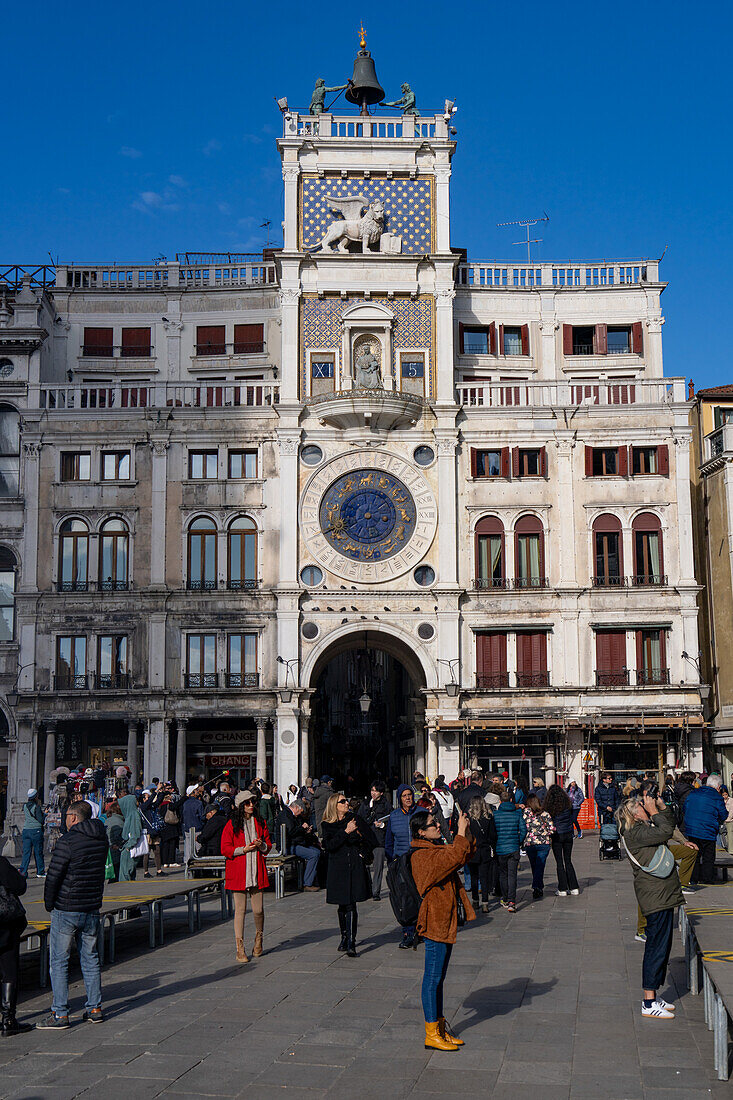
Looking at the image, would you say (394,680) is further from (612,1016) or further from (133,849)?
(612,1016)

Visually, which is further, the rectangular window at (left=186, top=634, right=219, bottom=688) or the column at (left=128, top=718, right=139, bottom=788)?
the rectangular window at (left=186, top=634, right=219, bottom=688)

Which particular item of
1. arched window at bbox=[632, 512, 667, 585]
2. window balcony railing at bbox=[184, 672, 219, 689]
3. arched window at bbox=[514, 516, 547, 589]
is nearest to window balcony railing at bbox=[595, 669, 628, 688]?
arched window at bbox=[632, 512, 667, 585]

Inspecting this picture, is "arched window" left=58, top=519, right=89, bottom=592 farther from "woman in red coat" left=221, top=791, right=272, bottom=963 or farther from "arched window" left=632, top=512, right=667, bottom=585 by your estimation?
"woman in red coat" left=221, top=791, right=272, bottom=963

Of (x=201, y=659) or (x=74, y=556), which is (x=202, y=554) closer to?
(x=201, y=659)

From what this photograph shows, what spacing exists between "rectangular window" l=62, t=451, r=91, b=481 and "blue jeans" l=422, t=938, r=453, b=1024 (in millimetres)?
36540

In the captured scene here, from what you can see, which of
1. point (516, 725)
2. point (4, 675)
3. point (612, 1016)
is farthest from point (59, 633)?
point (612, 1016)

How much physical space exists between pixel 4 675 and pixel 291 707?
1058cm

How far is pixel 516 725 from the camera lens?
4322 cm

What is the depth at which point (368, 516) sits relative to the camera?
45.0 m

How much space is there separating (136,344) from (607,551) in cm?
2101

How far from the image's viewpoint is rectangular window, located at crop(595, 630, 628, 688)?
4416cm

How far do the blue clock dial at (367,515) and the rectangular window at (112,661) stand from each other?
8522mm

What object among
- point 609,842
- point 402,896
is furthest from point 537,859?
point 609,842

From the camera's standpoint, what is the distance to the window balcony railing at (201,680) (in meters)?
44.3
